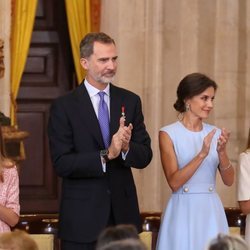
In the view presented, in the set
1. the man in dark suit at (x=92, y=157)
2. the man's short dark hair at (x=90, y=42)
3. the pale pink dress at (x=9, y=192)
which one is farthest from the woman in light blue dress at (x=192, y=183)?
the pale pink dress at (x=9, y=192)

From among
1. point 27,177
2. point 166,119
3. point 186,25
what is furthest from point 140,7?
point 27,177

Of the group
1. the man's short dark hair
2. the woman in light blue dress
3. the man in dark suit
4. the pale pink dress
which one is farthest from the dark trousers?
the man's short dark hair

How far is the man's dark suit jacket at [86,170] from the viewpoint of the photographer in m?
5.29

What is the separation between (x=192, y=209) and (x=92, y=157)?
845mm

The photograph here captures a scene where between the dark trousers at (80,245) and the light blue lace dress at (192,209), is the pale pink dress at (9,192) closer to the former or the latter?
the dark trousers at (80,245)

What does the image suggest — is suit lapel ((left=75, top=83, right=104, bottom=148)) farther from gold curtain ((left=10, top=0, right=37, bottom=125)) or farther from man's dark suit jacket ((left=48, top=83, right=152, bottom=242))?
gold curtain ((left=10, top=0, right=37, bottom=125))

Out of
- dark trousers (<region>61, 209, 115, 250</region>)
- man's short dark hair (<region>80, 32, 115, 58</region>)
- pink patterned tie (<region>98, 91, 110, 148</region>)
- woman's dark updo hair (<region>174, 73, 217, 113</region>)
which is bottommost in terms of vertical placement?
dark trousers (<region>61, 209, 115, 250</region>)

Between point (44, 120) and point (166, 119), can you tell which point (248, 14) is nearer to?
point (166, 119)

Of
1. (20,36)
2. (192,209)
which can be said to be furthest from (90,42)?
(20,36)

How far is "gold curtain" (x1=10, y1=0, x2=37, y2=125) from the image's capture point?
8969 millimetres

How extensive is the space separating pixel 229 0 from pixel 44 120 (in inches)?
84.3

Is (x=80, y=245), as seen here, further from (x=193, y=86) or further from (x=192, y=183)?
(x=193, y=86)

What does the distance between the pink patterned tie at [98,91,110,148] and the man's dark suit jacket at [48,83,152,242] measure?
3 centimetres

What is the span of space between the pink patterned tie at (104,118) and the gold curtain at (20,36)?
3.57 metres
